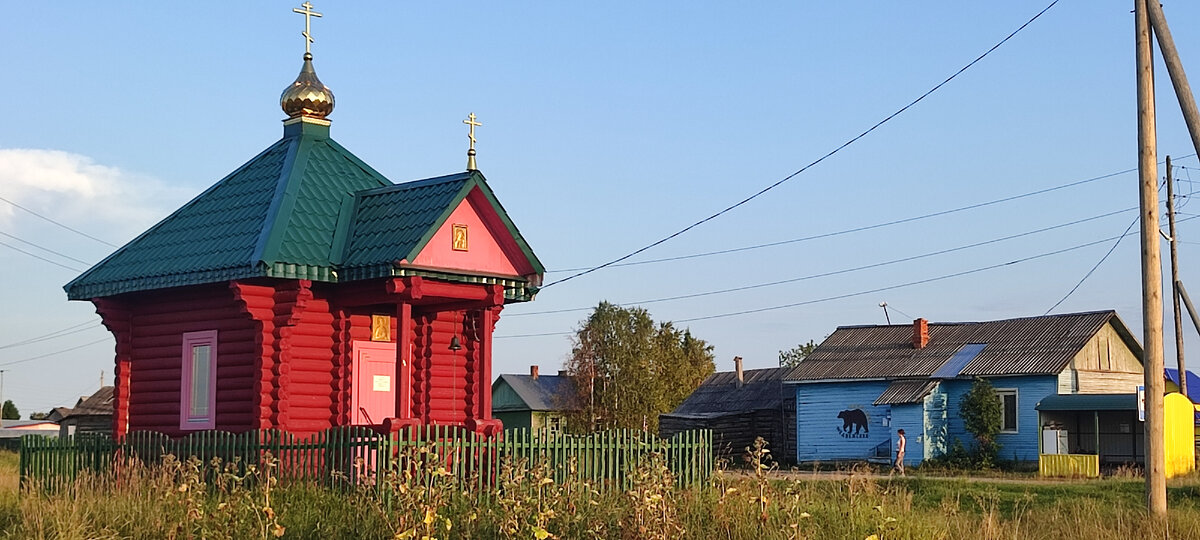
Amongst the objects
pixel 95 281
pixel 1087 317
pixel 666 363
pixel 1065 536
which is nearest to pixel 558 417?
pixel 666 363

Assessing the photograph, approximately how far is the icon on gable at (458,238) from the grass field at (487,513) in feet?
11.9

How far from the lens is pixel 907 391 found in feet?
140

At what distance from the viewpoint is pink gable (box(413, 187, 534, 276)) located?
684 inches

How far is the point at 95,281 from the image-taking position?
19250mm

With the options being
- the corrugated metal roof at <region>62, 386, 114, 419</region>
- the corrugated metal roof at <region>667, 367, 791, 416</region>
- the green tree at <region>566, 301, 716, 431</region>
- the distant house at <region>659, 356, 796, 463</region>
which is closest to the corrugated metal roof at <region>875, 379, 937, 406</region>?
the distant house at <region>659, 356, 796, 463</region>

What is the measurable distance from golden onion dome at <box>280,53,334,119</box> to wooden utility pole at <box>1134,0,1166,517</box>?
11334 millimetres

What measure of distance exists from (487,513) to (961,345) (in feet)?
115

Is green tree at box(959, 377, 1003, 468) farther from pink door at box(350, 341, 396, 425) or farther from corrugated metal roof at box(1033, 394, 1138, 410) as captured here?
pink door at box(350, 341, 396, 425)

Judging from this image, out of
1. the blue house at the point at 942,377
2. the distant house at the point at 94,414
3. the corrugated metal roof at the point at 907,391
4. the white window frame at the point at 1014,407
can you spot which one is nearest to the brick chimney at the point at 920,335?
the blue house at the point at 942,377

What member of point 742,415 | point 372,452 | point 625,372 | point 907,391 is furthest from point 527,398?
point 372,452

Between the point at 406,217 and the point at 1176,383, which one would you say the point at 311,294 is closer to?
the point at 406,217

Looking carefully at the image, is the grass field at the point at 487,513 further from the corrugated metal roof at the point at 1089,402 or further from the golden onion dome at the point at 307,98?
the corrugated metal roof at the point at 1089,402

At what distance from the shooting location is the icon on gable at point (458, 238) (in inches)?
691

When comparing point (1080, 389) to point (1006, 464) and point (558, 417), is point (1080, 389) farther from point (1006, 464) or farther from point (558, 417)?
point (558, 417)
